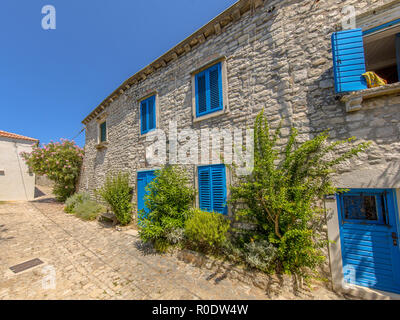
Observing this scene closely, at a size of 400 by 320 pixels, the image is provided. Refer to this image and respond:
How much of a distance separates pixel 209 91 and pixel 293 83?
221 centimetres

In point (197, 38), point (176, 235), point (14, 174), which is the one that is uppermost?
point (197, 38)

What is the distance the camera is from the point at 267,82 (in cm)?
393

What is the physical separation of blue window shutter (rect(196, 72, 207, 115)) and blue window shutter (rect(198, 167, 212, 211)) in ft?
5.96

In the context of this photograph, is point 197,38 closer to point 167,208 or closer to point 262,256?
point 167,208

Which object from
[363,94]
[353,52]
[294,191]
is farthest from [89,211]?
[353,52]

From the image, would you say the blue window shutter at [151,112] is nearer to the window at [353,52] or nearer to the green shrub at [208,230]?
the green shrub at [208,230]

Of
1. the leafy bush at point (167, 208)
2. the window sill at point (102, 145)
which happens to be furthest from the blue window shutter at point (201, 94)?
the window sill at point (102, 145)

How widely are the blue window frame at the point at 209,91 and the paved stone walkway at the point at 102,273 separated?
4.16 meters

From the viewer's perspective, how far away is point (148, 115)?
21.5 ft

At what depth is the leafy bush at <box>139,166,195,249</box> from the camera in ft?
14.3

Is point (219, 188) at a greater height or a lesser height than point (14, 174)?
lesser

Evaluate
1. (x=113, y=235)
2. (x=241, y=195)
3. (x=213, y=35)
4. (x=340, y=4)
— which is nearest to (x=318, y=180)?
(x=241, y=195)

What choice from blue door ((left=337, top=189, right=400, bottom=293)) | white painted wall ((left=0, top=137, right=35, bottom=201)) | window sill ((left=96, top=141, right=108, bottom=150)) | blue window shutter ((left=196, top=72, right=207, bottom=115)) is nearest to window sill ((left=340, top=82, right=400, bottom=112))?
blue door ((left=337, top=189, right=400, bottom=293))

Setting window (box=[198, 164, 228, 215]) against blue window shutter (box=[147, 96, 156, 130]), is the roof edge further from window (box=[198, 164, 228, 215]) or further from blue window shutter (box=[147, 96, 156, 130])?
window (box=[198, 164, 228, 215])
